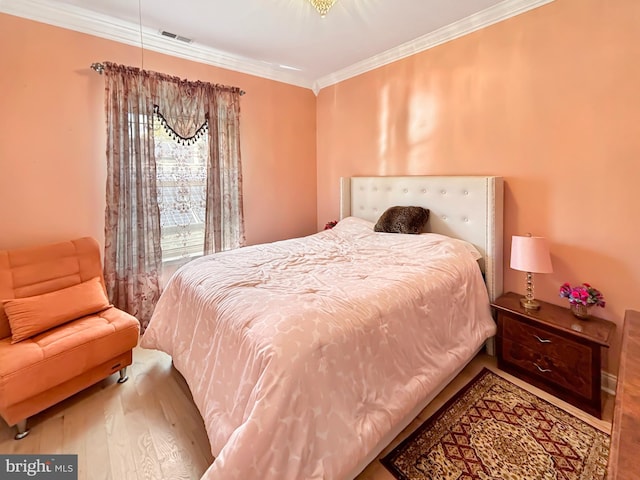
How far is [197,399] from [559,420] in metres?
2.07

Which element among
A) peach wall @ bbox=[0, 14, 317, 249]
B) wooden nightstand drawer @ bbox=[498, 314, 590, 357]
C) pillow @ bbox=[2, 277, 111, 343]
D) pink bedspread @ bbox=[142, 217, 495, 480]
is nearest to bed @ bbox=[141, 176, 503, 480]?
pink bedspread @ bbox=[142, 217, 495, 480]

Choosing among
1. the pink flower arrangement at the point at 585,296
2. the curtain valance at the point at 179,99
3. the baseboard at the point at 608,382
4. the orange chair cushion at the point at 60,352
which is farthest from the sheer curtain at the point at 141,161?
the baseboard at the point at 608,382

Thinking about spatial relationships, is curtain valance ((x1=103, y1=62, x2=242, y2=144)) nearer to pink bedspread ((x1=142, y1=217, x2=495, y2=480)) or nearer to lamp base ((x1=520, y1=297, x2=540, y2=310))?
pink bedspread ((x1=142, y1=217, x2=495, y2=480))

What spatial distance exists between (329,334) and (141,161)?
2.41 meters

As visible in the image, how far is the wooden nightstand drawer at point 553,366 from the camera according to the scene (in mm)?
1783

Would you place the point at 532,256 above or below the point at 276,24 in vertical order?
below

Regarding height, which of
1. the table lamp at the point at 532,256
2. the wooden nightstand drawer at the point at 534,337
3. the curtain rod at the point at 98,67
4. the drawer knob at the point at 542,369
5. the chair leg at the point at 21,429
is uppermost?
the curtain rod at the point at 98,67

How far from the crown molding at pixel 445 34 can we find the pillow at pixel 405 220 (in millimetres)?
1547

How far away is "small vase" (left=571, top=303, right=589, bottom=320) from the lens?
1.94m

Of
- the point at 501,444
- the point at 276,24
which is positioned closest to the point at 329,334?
the point at 501,444

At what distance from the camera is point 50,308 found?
6.37ft

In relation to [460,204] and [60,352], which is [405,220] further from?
[60,352]

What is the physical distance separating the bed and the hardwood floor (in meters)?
0.25

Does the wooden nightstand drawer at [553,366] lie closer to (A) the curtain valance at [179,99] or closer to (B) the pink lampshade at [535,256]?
(B) the pink lampshade at [535,256]
